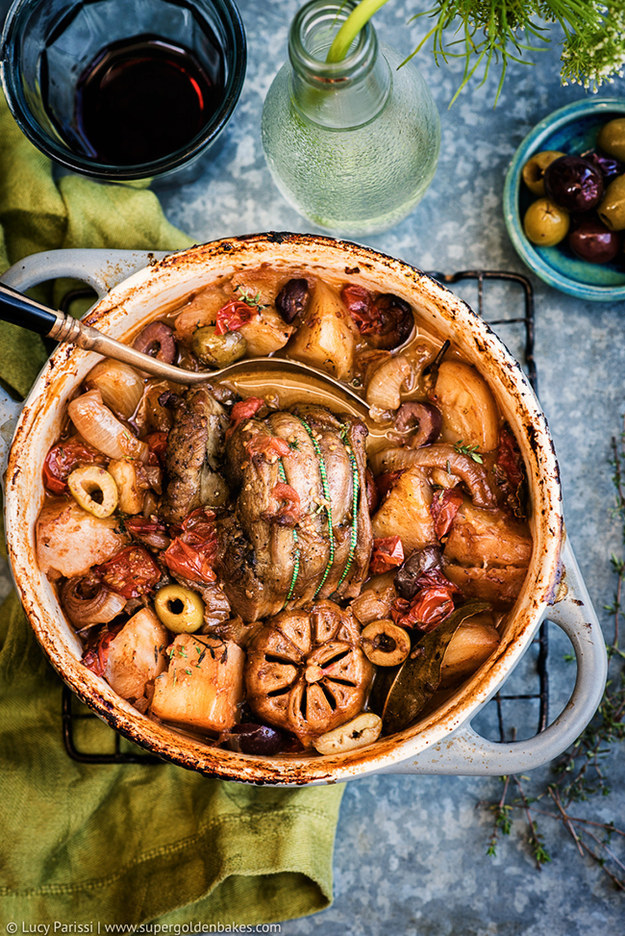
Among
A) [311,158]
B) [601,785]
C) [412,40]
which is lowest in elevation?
[601,785]

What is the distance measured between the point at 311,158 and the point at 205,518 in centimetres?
112

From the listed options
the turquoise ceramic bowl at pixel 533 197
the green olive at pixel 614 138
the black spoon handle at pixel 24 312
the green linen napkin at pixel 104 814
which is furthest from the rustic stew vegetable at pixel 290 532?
the green olive at pixel 614 138

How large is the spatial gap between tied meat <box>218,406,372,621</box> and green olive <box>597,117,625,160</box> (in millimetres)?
1353

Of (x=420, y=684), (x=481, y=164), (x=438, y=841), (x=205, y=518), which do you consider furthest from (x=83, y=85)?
(x=438, y=841)

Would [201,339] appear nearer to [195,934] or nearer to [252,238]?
[252,238]

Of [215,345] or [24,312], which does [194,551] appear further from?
[24,312]

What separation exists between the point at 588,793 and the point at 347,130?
2.37 meters

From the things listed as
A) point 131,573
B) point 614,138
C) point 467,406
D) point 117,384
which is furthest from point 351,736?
point 614,138

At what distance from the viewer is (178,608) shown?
2285mm

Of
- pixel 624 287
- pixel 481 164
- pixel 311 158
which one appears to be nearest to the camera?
pixel 311 158

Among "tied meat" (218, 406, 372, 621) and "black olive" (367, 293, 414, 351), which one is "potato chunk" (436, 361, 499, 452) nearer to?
"black olive" (367, 293, 414, 351)

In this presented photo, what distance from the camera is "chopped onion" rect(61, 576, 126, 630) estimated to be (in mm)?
2277

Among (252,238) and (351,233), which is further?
(351,233)

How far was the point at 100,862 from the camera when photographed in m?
2.68
